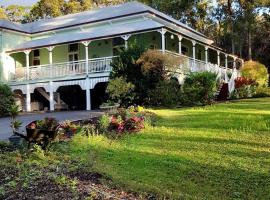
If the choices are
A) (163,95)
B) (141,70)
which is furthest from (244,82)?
(141,70)

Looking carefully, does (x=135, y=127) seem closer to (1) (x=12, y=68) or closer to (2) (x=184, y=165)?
(2) (x=184, y=165)

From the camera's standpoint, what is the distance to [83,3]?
2468 inches

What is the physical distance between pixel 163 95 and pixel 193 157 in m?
11.3

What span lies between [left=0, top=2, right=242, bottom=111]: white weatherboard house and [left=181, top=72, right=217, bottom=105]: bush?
545 cm

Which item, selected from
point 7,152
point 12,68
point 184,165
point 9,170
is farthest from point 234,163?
point 12,68

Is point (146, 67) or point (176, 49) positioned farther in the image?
point (176, 49)

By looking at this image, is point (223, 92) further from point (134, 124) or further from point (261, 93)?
point (134, 124)

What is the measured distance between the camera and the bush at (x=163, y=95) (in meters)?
20.5

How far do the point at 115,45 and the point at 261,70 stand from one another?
10921 mm

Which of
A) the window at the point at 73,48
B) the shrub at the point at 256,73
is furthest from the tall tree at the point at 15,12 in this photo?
the shrub at the point at 256,73

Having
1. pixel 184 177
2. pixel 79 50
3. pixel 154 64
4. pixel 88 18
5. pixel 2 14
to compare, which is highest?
pixel 2 14

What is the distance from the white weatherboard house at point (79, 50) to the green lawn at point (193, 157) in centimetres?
1452

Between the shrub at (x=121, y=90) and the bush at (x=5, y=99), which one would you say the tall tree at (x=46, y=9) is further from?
the shrub at (x=121, y=90)

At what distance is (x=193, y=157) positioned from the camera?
924 cm
